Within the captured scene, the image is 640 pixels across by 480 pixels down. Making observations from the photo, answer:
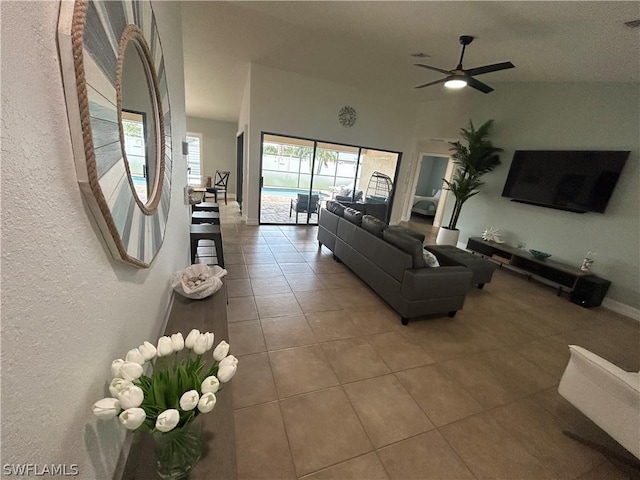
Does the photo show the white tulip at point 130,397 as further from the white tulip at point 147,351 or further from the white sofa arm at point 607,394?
the white sofa arm at point 607,394

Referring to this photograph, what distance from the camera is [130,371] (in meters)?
0.65

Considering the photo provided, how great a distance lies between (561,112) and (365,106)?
344 cm

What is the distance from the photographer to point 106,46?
694 mm

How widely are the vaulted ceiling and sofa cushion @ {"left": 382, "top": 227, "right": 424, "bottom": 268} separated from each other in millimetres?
2281

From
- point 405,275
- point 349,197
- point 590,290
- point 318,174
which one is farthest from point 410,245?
point 349,197

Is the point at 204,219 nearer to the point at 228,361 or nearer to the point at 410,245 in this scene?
the point at 410,245

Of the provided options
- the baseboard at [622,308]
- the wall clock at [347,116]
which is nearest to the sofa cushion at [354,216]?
the wall clock at [347,116]

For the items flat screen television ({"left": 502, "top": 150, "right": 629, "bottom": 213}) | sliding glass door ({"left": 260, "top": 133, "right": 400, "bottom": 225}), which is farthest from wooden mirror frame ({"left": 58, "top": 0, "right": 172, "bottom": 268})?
flat screen television ({"left": 502, "top": 150, "right": 629, "bottom": 213})

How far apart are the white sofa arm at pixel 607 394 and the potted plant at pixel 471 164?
4.09m

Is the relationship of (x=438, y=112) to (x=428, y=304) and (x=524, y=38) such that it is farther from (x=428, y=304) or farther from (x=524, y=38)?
(x=428, y=304)

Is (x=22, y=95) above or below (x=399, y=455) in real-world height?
above

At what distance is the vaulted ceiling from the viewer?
99.7 inches

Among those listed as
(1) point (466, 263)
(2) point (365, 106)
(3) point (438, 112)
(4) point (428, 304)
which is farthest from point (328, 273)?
(3) point (438, 112)

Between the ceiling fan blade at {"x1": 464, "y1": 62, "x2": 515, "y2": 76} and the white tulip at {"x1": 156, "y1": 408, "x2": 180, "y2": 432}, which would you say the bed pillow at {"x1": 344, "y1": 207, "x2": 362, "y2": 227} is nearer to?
the ceiling fan blade at {"x1": 464, "y1": 62, "x2": 515, "y2": 76}
